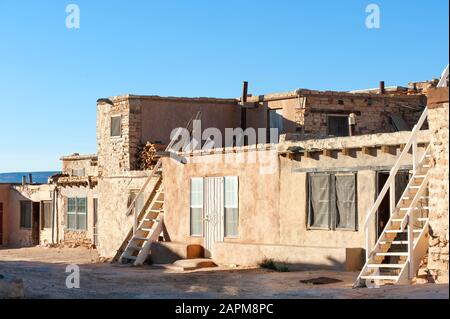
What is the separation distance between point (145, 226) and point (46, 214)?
13954mm

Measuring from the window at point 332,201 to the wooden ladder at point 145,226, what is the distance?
6.52 metres

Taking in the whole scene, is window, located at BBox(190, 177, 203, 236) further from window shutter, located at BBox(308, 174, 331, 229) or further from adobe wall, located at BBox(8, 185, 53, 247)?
adobe wall, located at BBox(8, 185, 53, 247)

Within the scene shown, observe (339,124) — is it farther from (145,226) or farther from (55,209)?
(55,209)

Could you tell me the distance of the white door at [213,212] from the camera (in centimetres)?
2514

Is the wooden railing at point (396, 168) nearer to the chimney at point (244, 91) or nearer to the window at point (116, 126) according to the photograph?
the chimney at point (244, 91)

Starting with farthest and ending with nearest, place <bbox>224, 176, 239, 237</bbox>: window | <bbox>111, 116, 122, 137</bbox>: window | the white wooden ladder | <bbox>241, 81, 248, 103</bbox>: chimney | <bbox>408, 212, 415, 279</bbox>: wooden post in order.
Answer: <bbox>241, 81, 248, 103</bbox>: chimney, <bbox>111, 116, 122, 137</bbox>: window, <bbox>224, 176, 239, 237</bbox>: window, the white wooden ladder, <bbox>408, 212, 415, 279</bbox>: wooden post

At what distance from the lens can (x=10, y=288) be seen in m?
14.5

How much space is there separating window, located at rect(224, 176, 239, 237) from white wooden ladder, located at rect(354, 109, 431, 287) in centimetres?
676

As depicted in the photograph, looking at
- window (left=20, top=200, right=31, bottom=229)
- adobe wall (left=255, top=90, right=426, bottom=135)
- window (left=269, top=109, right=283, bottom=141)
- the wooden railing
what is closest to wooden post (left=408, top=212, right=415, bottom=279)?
the wooden railing

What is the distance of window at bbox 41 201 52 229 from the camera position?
40500 mm

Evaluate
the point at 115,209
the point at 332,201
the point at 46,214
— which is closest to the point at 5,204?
the point at 46,214
